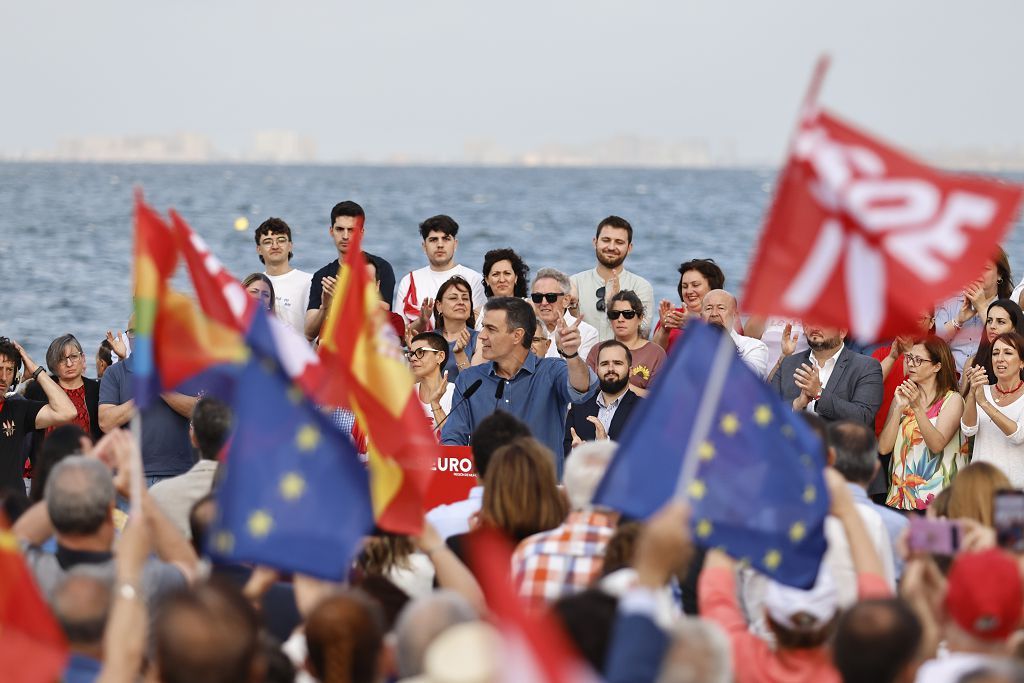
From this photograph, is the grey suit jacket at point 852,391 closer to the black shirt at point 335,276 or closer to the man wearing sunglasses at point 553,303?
the man wearing sunglasses at point 553,303

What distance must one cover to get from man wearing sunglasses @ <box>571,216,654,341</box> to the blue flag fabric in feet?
20.2

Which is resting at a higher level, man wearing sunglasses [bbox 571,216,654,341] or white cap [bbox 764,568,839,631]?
man wearing sunglasses [bbox 571,216,654,341]

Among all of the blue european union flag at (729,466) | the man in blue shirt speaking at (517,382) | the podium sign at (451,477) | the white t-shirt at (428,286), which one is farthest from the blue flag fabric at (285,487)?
the white t-shirt at (428,286)

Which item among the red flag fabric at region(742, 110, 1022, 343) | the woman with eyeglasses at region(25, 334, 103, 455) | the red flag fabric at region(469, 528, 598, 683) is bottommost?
the woman with eyeglasses at region(25, 334, 103, 455)

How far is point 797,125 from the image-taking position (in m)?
5.43

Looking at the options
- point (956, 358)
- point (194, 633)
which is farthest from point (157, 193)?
point (194, 633)

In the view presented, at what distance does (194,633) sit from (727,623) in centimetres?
194

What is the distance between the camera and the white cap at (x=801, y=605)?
212 inches

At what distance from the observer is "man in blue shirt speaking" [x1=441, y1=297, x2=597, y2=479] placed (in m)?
9.75

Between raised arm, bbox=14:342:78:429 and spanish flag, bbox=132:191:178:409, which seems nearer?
spanish flag, bbox=132:191:178:409

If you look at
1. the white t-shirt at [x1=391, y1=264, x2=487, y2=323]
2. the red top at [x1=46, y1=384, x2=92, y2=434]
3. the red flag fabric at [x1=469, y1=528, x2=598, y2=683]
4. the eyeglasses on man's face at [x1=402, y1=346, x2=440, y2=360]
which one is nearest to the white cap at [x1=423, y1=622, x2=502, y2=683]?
the red flag fabric at [x1=469, y1=528, x2=598, y2=683]

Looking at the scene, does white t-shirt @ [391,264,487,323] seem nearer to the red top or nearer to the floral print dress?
the red top

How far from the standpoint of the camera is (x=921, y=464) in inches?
381

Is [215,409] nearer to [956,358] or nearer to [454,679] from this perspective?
[454,679]
